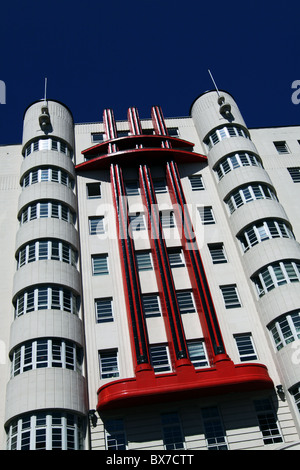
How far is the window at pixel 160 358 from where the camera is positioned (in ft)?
88.1

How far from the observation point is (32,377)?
944 inches

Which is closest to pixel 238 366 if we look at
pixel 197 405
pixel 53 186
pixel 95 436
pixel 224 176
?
pixel 197 405

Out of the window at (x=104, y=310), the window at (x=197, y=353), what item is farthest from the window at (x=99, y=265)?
the window at (x=197, y=353)

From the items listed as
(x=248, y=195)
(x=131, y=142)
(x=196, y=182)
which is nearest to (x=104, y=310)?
(x=248, y=195)

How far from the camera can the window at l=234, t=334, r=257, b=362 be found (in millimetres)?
27320

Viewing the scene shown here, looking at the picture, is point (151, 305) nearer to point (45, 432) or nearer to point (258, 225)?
point (258, 225)

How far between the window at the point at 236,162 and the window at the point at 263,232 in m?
6.23

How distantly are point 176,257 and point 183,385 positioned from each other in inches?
428

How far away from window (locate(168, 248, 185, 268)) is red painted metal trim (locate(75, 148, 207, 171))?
885 cm

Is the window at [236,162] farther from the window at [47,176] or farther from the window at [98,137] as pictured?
the window at [47,176]

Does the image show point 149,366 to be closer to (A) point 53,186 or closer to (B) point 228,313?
(B) point 228,313

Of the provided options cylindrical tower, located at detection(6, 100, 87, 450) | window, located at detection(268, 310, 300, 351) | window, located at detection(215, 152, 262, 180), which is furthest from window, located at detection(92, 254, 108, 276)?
window, located at detection(215, 152, 262, 180)

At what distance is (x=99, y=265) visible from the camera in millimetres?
31719

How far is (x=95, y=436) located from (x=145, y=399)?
11.1ft
